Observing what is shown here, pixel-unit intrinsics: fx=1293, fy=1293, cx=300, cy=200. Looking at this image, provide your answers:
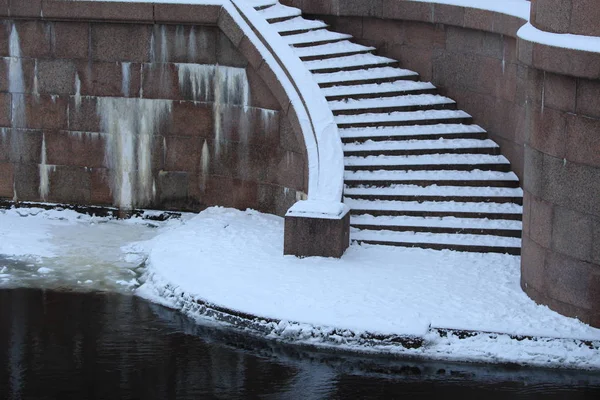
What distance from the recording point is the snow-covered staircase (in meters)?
17.6

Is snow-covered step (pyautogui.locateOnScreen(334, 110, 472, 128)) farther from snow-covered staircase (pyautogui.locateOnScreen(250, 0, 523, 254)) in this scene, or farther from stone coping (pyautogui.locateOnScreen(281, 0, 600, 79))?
stone coping (pyautogui.locateOnScreen(281, 0, 600, 79))

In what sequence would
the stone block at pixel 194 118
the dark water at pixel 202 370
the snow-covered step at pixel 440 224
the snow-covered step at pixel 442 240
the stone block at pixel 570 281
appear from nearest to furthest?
the dark water at pixel 202 370 → the stone block at pixel 570 281 → the snow-covered step at pixel 442 240 → the snow-covered step at pixel 440 224 → the stone block at pixel 194 118

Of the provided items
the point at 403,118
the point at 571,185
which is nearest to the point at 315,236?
the point at 403,118

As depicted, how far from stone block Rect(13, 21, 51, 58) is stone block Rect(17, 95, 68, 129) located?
69cm

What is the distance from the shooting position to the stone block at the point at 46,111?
2059cm

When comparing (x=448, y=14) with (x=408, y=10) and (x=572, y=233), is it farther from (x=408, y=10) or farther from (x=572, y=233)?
(x=572, y=233)

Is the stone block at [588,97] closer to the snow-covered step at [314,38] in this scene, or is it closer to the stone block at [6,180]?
the snow-covered step at [314,38]

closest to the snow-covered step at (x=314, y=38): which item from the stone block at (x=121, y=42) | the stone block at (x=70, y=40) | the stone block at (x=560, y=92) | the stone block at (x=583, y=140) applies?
the stone block at (x=121, y=42)

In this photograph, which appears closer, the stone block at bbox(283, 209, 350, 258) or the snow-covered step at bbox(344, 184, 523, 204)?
the stone block at bbox(283, 209, 350, 258)

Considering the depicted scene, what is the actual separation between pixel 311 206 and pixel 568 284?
3728mm

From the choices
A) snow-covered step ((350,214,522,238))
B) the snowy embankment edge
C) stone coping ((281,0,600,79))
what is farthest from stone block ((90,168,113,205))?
the snowy embankment edge

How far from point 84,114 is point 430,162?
226 inches

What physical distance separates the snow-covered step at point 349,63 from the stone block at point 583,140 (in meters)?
6.22

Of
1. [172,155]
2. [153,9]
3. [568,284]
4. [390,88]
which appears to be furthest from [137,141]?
[568,284]
